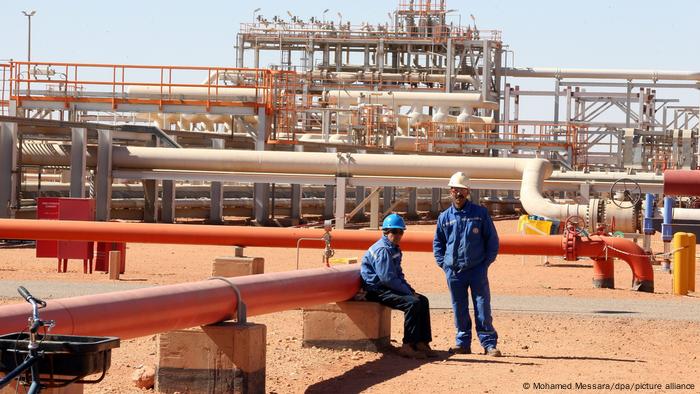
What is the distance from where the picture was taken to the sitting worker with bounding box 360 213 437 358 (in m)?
10.8

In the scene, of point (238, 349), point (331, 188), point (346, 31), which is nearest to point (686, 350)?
point (238, 349)

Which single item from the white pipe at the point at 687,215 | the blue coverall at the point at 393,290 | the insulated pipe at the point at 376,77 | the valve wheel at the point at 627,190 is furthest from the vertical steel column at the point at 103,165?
Result: the insulated pipe at the point at 376,77

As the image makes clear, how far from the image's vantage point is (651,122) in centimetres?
5125

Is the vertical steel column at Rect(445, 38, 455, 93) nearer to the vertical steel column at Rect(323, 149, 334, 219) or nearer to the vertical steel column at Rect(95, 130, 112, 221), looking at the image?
the vertical steel column at Rect(323, 149, 334, 219)

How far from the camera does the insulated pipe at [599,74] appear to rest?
50.1 meters

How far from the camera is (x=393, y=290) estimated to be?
11.0m

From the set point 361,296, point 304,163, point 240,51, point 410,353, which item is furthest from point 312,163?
point 240,51

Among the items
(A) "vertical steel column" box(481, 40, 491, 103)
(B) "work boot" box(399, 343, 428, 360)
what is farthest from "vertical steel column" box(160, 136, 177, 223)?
(B) "work boot" box(399, 343, 428, 360)

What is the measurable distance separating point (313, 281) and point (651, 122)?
42.7 meters

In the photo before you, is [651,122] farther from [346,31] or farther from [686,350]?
[686,350]

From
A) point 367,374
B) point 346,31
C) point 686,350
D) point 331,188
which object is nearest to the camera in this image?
point 367,374

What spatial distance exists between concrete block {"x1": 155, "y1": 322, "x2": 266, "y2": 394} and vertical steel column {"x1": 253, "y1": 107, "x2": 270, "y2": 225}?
25953mm

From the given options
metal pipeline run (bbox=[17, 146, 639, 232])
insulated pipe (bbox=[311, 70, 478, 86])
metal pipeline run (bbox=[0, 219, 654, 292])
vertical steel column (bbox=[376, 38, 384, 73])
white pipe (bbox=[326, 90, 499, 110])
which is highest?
vertical steel column (bbox=[376, 38, 384, 73])

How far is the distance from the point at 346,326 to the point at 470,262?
1.17 metres
